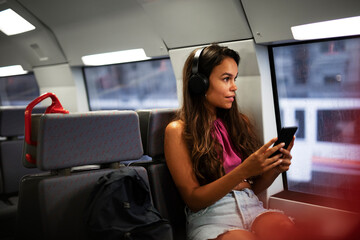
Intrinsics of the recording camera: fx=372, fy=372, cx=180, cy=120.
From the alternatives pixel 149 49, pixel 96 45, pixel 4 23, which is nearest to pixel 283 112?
pixel 149 49

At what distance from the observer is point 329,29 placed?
8.05 feet

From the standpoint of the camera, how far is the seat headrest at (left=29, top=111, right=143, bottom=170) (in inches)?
78.0

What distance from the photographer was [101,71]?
17.6 ft

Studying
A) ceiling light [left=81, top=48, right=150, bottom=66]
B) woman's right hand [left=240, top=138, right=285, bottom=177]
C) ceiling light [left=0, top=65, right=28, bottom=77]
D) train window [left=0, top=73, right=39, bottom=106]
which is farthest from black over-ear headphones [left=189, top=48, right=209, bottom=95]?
train window [left=0, top=73, right=39, bottom=106]

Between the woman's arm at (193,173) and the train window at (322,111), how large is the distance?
103 cm

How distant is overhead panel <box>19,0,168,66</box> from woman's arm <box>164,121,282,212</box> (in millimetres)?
1687

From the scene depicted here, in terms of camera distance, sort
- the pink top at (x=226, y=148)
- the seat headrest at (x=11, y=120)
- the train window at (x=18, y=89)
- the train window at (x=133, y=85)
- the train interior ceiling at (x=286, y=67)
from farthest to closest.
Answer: the train window at (x=18, y=89)
the train window at (x=133, y=85)
the seat headrest at (x=11, y=120)
the train interior ceiling at (x=286, y=67)
the pink top at (x=226, y=148)

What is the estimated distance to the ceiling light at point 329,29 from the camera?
232 centimetres

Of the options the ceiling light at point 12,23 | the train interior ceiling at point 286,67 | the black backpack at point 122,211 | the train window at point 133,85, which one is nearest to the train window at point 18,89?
the ceiling light at point 12,23

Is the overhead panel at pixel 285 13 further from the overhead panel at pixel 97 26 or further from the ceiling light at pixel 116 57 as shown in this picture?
the ceiling light at pixel 116 57

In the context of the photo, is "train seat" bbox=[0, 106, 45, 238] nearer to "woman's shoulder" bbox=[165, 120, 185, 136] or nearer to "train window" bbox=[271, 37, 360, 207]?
"woman's shoulder" bbox=[165, 120, 185, 136]

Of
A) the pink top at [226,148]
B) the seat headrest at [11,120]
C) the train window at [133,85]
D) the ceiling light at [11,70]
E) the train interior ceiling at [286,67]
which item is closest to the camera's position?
the pink top at [226,148]

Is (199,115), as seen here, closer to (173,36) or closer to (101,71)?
(173,36)

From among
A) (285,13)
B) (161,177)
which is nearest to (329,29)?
(285,13)
